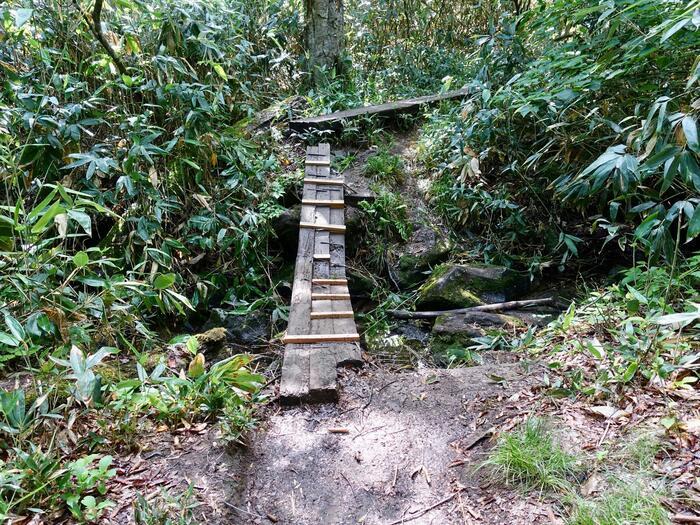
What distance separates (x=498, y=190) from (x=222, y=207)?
2.77 meters

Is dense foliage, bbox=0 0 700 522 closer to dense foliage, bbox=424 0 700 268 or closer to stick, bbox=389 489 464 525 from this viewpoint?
dense foliage, bbox=424 0 700 268

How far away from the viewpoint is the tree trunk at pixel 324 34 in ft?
23.5

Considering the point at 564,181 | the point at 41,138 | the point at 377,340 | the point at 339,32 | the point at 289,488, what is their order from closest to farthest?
the point at 289,488
the point at 41,138
the point at 564,181
the point at 377,340
the point at 339,32

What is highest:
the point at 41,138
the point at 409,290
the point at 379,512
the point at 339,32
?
the point at 339,32

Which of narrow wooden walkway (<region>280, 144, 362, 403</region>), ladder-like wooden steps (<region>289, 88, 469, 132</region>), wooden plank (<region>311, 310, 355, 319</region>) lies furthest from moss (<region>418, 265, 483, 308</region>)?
ladder-like wooden steps (<region>289, 88, 469, 132</region>)

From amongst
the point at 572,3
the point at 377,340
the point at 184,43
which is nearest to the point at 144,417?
the point at 377,340

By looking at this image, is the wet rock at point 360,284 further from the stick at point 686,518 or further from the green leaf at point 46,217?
the stick at point 686,518

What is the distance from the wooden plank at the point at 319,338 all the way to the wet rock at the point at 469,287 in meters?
1.28

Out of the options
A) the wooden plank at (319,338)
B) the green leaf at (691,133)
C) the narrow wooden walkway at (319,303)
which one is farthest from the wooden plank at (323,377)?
the green leaf at (691,133)

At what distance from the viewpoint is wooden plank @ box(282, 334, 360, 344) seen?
292 centimetres

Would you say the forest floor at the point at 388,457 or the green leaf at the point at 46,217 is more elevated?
the green leaf at the point at 46,217

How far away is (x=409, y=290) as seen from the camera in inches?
175

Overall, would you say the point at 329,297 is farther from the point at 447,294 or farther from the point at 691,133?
the point at 691,133

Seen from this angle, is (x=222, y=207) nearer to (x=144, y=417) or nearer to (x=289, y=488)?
(x=144, y=417)
